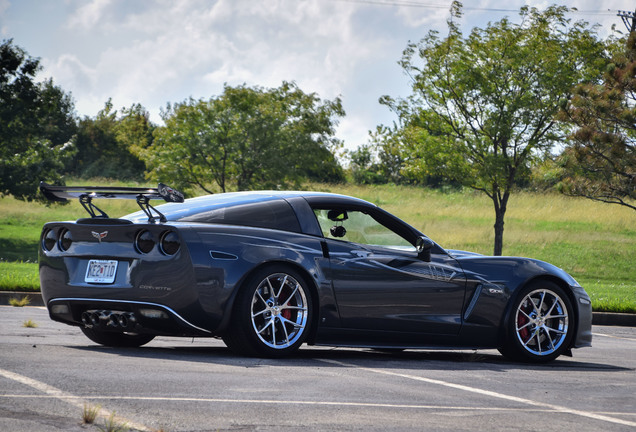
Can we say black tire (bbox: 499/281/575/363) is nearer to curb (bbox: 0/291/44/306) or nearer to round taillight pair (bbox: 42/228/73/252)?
round taillight pair (bbox: 42/228/73/252)

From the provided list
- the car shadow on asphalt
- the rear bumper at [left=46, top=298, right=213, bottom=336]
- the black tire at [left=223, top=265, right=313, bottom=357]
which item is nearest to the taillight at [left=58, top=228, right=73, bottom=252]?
the rear bumper at [left=46, top=298, right=213, bottom=336]

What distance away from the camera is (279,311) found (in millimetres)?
6656

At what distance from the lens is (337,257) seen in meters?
7.02

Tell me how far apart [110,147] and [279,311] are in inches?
2331

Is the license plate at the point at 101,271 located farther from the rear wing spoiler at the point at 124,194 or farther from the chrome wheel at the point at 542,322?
the chrome wheel at the point at 542,322

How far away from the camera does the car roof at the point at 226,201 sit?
6875 millimetres

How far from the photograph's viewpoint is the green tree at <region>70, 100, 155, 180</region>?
200 feet

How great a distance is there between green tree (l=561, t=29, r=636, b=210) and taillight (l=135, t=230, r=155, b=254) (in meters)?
17.6

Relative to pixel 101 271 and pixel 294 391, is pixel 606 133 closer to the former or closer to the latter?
pixel 101 271

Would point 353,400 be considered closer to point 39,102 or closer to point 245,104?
Answer: point 245,104

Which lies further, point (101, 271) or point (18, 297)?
point (18, 297)

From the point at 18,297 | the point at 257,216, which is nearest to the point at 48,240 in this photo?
the point at 257,216

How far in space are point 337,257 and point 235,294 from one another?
942 mm

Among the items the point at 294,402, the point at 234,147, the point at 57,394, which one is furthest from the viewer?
the point at 234,147
